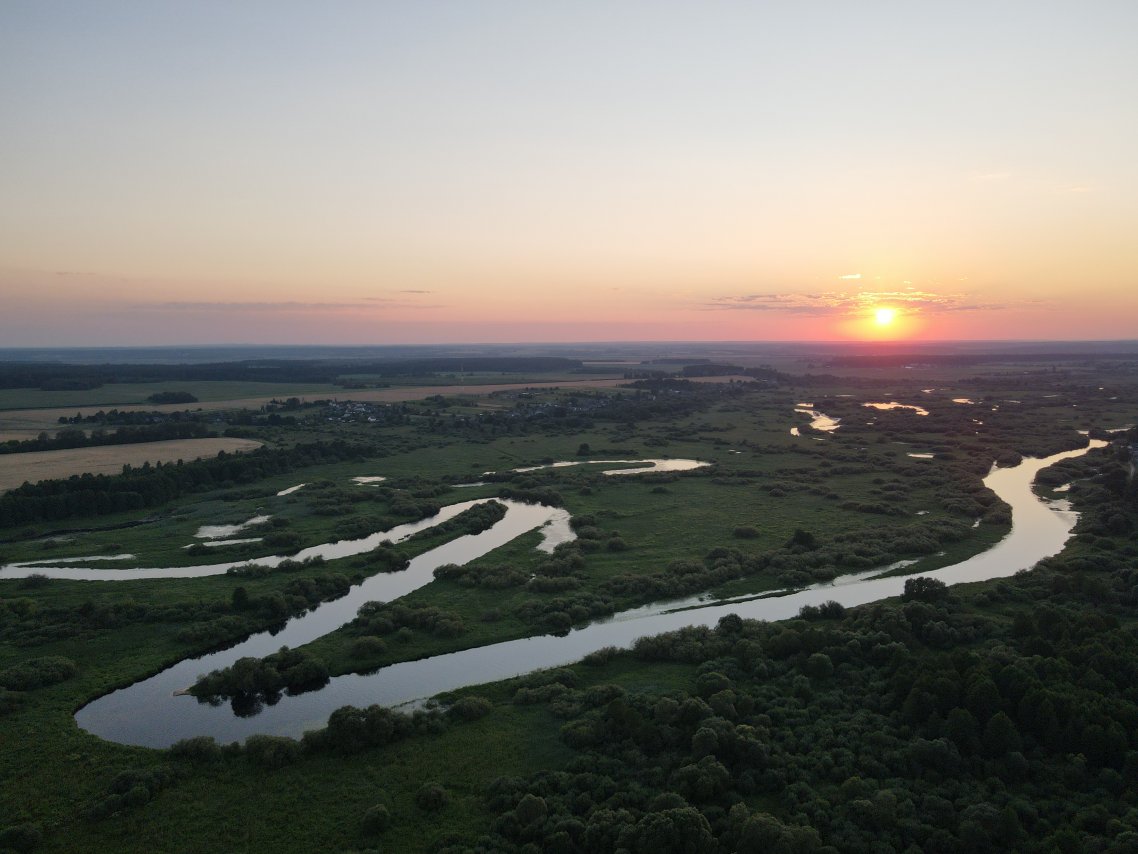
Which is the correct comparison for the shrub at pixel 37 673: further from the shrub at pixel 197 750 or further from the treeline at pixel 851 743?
the treeline at pixel 851 743

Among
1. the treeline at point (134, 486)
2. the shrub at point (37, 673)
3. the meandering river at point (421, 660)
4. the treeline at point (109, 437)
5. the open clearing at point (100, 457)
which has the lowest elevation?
the meandering river at point (421, 660)

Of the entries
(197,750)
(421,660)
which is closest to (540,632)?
(421,660)

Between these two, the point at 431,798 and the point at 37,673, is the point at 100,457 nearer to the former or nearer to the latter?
the point at 37,673

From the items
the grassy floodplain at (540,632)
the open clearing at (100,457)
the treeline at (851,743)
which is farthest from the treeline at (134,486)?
the treeline at (851,743)

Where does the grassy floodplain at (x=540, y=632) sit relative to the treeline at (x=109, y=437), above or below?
below

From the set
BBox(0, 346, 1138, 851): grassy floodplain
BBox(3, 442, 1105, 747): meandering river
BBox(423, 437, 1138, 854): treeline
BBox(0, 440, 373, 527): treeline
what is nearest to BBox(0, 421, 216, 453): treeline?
BBox(0, 440, 373, 527): treeline
